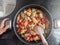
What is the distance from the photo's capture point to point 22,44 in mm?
1698

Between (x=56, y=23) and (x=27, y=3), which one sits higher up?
(x=27, y=3)

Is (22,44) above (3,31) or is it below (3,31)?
below

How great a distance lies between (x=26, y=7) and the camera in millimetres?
1705

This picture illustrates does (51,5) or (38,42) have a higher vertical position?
(51,5)

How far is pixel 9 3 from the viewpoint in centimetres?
173

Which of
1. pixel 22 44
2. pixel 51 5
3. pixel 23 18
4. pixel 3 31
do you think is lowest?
pixel 22 44

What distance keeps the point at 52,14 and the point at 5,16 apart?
17.1 inches

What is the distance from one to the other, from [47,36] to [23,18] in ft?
0.89

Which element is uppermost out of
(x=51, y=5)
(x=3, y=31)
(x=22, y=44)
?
(x=51, y=5)

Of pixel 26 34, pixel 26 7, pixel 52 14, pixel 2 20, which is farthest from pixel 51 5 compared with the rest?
pixel 2 20

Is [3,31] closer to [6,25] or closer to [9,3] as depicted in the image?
[6,25]

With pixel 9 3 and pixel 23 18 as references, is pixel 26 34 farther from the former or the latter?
pixel 9 3

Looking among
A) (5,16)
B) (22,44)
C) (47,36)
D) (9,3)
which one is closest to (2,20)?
(5,16)

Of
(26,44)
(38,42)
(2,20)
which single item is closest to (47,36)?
(38,42)
